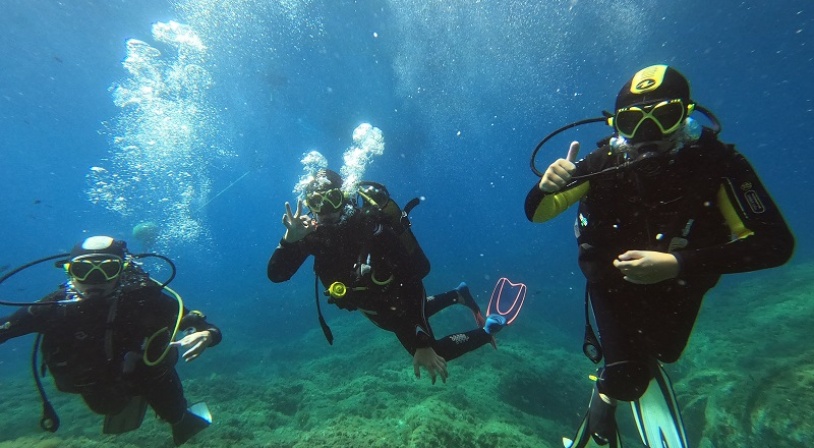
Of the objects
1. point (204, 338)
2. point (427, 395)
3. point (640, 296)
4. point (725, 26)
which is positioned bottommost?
point (427, 395)

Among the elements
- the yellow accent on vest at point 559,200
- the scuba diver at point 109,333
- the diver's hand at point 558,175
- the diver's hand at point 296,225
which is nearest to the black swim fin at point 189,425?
the scuba diver at point 109,333

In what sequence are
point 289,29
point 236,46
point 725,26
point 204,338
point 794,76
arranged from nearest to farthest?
point 204,338 < point 289,29 < point 236,46 < point 725,26 < point 794,76

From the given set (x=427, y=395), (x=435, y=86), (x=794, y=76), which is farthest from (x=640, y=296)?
(x=794, y=76)

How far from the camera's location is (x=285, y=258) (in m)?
3.96

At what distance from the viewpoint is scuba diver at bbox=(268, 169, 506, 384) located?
3.67 m

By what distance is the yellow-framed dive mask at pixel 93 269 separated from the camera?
3529 millimetres

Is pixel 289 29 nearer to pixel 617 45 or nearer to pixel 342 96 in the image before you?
pixel 342 96

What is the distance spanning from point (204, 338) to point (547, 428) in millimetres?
5878

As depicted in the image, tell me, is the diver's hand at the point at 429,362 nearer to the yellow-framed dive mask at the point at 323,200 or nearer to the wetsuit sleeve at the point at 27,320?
Result: the yellow-framed dive mask at the point at 323,200

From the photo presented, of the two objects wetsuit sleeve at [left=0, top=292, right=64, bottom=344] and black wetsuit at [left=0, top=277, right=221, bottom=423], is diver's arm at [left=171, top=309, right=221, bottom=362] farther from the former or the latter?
wetsuit sleeve at [left=0, top=292, right=64, bottom=344]

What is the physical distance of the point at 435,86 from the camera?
87.0 ft

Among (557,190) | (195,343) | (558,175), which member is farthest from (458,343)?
(195,343)

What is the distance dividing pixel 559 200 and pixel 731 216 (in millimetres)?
1053

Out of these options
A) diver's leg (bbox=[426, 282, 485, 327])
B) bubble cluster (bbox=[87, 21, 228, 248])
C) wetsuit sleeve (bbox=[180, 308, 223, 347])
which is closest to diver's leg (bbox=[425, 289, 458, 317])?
diver's leg (bbox=[426, 282, 485, 327])
